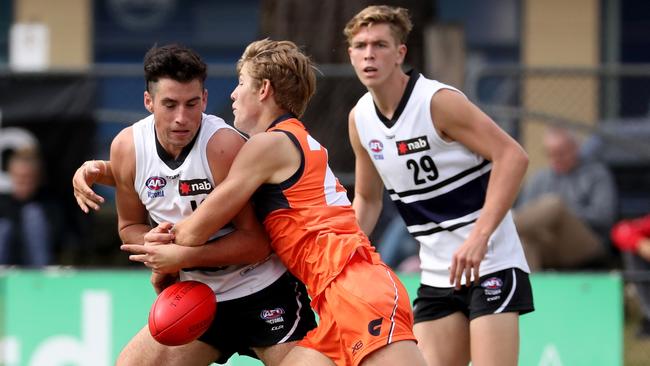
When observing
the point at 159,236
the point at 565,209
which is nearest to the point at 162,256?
the point at 159,236

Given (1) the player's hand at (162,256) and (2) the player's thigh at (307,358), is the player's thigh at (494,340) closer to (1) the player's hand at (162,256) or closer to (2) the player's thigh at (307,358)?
(2) the player's thigh at (307,358)

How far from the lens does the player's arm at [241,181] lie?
210 inches

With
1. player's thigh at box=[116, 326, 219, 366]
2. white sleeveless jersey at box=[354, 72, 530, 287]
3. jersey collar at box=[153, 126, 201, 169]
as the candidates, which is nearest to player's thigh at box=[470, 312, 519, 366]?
white sleeveless jersey at box=[354, 72, 530, 287]

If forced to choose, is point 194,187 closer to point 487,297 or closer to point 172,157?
point 172,157

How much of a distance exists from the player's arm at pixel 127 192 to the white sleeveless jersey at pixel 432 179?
47.1 inches

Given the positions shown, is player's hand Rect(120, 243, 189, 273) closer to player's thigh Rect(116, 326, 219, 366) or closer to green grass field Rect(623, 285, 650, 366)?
player's thigh Rect(116, 326, 219, 366)

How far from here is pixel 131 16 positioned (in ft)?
56.1

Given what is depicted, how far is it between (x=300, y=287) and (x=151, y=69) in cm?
121

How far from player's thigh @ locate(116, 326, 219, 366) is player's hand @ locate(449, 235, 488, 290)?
115 centimetres

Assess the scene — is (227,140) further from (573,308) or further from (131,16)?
(131,16)

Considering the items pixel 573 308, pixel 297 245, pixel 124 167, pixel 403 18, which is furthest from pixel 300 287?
pixel 573 308

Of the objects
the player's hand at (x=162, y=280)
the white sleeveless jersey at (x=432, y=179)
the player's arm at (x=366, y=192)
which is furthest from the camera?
the player's arm at (x=366, y=192)

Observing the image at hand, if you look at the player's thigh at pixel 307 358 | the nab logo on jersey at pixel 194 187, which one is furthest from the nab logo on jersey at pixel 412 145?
the player's thigh at pixel 307 358

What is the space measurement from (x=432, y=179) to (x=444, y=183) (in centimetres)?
6
